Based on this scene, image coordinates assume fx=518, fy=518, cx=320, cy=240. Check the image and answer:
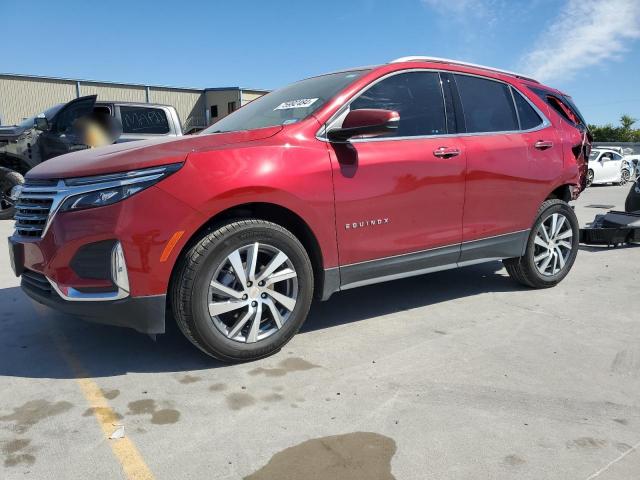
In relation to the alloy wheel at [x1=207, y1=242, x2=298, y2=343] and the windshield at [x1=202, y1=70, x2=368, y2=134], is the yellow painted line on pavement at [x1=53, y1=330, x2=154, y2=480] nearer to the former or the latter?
the alloy wheel at [x1=207, y1=242, x2=298, y2=343]

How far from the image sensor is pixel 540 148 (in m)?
4.44

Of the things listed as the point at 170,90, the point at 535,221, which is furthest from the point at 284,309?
the point at 170,90

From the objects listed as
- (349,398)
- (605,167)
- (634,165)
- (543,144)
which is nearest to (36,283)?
(349,398)

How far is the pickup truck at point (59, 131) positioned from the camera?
8875 millimetres

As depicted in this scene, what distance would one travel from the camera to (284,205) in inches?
121

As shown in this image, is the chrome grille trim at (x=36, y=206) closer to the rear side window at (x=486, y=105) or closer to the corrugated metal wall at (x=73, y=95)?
the rear side window at (x=486, y=105)

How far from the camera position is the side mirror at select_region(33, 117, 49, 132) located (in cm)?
901

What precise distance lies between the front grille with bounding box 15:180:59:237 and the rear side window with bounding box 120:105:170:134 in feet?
20.4

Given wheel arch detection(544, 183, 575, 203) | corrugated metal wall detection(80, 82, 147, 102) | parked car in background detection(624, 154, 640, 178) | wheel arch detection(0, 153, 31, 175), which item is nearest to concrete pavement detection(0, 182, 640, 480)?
wheel arch detection(544, 183, 575, 203)

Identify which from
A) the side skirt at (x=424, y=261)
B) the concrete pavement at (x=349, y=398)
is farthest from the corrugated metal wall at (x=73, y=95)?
the concrete pavement at (x=349, y=398)

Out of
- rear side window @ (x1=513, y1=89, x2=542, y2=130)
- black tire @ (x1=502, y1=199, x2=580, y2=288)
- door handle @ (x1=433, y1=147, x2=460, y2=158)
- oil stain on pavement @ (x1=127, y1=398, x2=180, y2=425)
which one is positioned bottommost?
oil stain on pavement @ (x1=127, y1=398, x2=180, y2=425)

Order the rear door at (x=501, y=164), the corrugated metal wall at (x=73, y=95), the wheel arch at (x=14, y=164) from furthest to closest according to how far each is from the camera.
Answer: the corrugated metal wall at (x=73, y=95) < the wheel arch at (x=14, y=164) < the rear door at (x=501, y=164)

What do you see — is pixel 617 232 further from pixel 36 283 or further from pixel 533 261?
pixel 36 283

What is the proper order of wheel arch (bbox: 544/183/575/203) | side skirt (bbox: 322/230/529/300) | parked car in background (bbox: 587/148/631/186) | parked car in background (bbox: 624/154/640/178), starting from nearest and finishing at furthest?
1. side skirt (bbox: 322/230/529/300)
2. wheel arch (bbox: 544/183/575/203)
3. parked car in background (bbox: 587/148/631/186)
4. parked car in background (bbox: 624/154/640/178)
